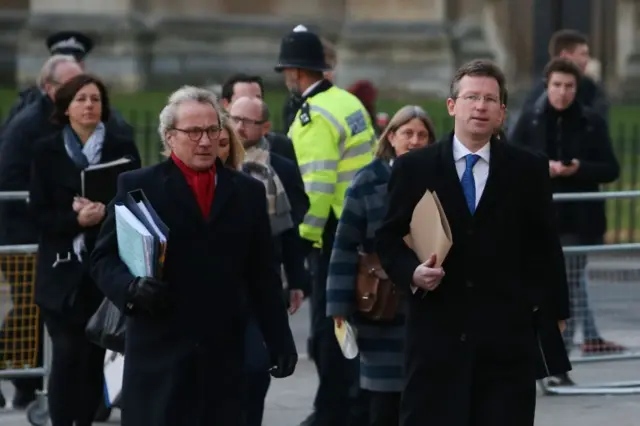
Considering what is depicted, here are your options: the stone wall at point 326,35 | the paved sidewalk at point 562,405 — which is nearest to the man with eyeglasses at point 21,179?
the paved sidewalk at point 562,405

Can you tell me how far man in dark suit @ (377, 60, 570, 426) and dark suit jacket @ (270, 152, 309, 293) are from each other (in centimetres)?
235

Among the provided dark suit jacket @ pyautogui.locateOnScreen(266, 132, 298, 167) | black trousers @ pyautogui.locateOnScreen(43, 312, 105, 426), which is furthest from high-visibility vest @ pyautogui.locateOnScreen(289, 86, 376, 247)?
black trousers @ pyautogui.locateOnScreen(43, 312, 105, 426)

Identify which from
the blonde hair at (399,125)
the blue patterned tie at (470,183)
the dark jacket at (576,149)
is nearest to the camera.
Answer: the blue patterned tie at (470,183)

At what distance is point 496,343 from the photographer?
661 centimetres

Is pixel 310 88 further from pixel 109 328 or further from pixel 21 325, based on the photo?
pixel 109 328

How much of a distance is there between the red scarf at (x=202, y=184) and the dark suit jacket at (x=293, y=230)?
7.93ft

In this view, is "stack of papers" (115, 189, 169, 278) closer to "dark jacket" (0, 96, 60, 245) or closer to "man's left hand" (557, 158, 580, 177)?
"dark jacket" (0, 96, 60, 245)

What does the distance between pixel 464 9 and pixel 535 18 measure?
23.2 meters

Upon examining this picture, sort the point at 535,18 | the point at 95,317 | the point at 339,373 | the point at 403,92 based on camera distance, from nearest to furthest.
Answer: the point at 95,317, the point at 339,373, the point at 535,18, the point at 403,92

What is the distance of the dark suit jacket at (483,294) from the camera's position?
6.60 m

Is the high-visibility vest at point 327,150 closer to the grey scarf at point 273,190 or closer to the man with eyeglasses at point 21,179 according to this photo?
the grey scarf at point 273,190

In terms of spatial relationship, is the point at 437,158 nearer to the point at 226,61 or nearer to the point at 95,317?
the point at 95,317

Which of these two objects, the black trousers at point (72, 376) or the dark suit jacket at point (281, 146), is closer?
the black trousers at point (72, 376)

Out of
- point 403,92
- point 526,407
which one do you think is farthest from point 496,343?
point 403,92
